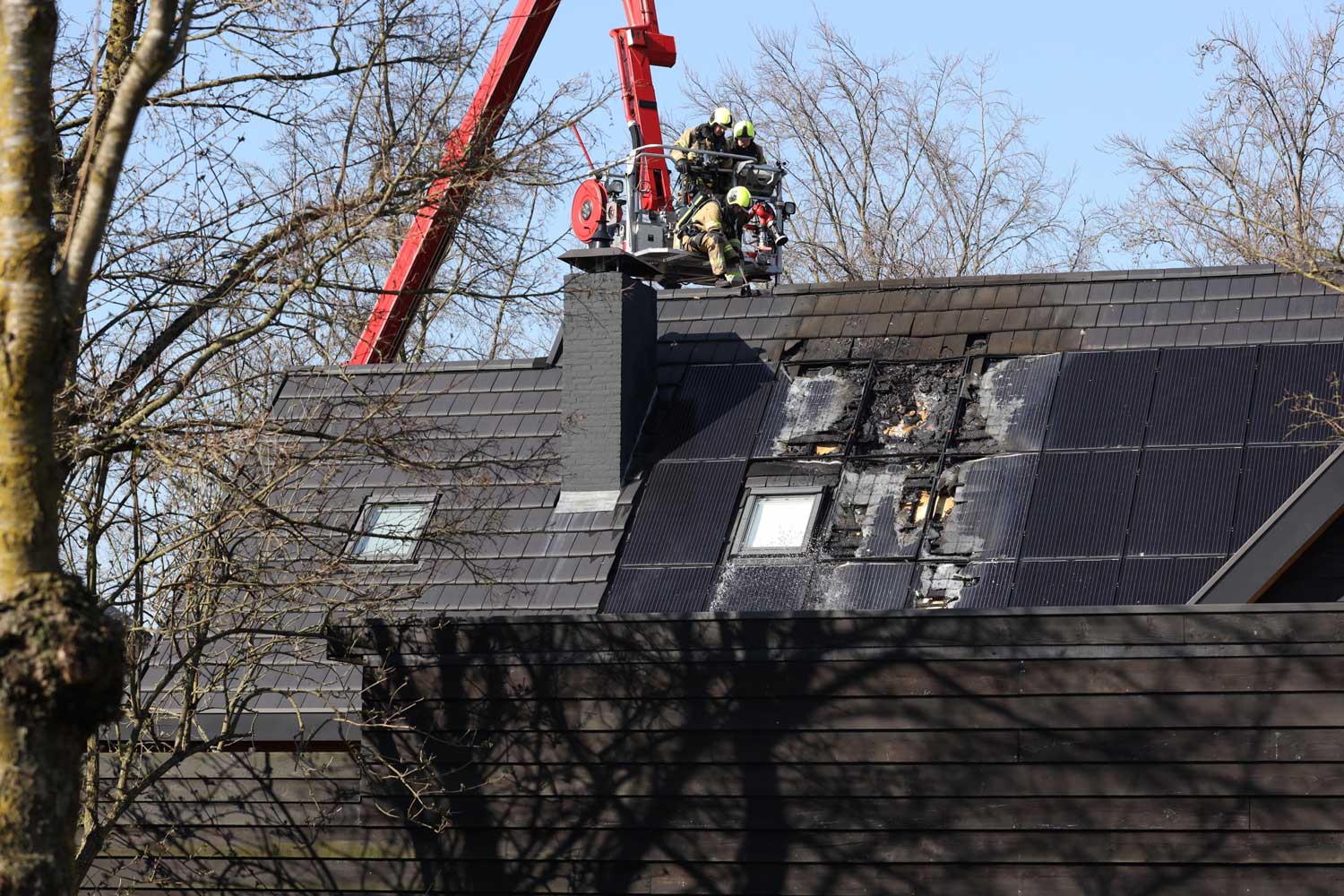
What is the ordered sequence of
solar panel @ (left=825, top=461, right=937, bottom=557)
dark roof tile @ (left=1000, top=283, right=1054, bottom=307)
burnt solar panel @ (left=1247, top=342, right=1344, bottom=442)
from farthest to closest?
dark roof tile @ (left=1000, top=283, right=1054, bottom=307)
solar panel @ (left=825, top=461, right=937, bottom=557)
burnt solar panel @ (left=1247, top=342, right=1344, bottom=442)

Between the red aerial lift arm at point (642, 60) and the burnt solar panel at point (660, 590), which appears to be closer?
the burnt solar panel at point (660, 590)

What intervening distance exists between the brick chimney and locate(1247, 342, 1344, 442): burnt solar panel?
15.2ft

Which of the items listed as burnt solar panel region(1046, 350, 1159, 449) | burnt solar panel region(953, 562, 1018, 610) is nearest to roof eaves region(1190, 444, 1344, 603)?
burnt solar panel region(953, 562, 1018, 610)

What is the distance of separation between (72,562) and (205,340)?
1578 millimetres

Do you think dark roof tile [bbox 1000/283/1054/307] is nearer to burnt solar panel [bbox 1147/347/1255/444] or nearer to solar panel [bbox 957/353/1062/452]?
solar panel [bbox 957/353/1062/452]

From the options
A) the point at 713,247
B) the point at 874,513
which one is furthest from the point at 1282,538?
the point at 713,247

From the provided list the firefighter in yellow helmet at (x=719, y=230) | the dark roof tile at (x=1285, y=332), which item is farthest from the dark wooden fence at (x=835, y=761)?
the firefighter in yellow helmet at (x=719, y=230)

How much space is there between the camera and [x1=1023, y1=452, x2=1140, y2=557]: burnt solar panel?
1256 centimetres

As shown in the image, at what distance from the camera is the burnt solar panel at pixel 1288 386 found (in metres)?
12.7

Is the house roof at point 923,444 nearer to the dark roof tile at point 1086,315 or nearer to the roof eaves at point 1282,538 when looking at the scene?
the dark roof tile at point 1086,315

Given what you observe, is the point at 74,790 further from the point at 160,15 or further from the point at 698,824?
the point at 698,824

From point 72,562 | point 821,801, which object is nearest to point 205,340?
point 72,562

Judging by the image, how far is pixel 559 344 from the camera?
609 inches

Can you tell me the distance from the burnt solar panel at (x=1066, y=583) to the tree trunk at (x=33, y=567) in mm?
6845
